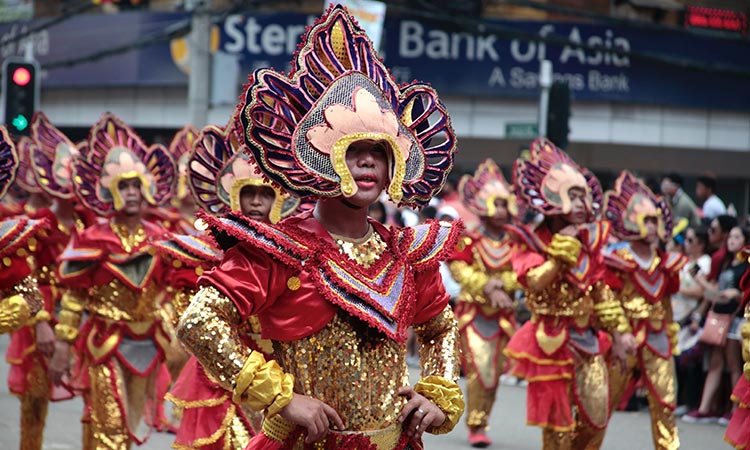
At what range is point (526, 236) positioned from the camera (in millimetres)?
8688

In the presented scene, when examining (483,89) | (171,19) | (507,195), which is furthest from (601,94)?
(507,195)

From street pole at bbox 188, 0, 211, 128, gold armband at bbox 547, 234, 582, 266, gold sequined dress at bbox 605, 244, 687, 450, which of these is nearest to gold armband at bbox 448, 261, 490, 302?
gold sequined dress at bbox 605, 244, 687, 450

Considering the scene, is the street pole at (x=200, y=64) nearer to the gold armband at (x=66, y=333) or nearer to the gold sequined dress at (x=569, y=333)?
the gold sequined dress at (x=569, y=333)

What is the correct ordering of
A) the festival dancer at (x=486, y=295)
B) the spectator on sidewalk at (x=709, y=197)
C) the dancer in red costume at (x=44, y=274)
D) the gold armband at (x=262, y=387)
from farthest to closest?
the spectator on sidewalk at (x=709, y=197), the festival dancer at (x=486, y=295), the dancer in red costume at (x=44, y=274), the gold armband at (x=262, y=387)

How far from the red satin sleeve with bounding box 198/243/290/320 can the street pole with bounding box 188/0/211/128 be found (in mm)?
13054

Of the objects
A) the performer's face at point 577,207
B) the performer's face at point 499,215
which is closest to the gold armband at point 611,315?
the performer's face at point 577,207

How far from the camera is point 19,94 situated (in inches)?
510

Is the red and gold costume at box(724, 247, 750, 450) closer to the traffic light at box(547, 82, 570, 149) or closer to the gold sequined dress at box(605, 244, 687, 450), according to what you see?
the gold sequined dress at box(605, 244, 687, 450)

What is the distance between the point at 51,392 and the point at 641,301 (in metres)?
4.20

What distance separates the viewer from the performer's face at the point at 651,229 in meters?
9.50

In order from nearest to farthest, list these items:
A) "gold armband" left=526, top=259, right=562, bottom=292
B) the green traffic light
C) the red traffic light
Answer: "gold armband" left=526, top=259, right=562, bottom=292
the green traffic light
the red traffic light

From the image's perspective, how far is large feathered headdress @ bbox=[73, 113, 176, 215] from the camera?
27.8 feet

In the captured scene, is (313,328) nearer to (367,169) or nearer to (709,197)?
(367,169)

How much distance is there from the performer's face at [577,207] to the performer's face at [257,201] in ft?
8.21
